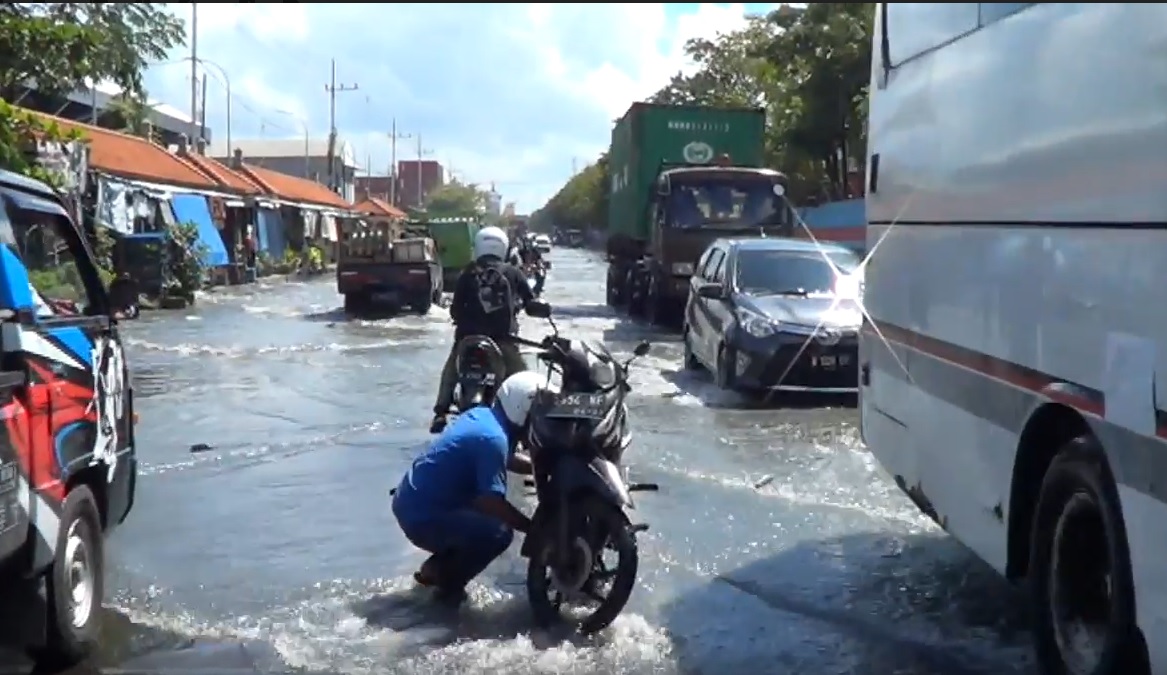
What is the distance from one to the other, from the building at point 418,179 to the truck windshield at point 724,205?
5243 inches

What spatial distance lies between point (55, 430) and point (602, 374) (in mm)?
2450

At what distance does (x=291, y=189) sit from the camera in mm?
63656

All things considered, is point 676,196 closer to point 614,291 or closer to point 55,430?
point 614,291

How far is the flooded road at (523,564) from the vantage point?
6.04m

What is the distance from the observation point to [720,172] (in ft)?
75.6

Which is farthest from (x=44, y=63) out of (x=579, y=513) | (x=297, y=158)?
(x=297, y=158)

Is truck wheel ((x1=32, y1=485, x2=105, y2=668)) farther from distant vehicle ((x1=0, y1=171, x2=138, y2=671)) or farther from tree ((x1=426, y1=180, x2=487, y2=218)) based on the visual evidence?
tree ((x1=426, y1=180, x2=487, y2=218))

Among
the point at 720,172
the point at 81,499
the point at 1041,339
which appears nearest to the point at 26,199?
the point at 81,499

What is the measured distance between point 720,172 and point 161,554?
640 inches

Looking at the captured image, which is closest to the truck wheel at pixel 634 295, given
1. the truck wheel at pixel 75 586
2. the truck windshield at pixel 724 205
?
the truck windshield at pixel 724 205

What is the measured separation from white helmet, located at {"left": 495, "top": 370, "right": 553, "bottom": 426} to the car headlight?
723cm

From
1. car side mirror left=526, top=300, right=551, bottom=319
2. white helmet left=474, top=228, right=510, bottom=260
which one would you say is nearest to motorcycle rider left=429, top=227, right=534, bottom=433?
white helmet left=474, top=228, right=510, bottom=260

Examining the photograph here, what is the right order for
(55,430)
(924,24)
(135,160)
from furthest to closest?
(135,160) → (924,24) → (55,430)

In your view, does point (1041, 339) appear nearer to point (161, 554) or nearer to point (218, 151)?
point (161, 554)
